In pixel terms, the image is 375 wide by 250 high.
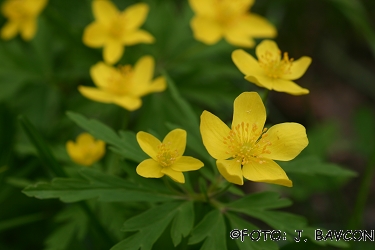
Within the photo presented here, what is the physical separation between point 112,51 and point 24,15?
2.00 feet

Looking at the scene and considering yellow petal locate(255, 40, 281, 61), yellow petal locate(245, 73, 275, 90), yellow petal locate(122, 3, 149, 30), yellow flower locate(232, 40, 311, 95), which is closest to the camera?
yellow petal locate(245, 73, 275, 90)

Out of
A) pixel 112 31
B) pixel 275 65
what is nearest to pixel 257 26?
pixel 112 31

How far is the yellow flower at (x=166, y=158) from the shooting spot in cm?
127

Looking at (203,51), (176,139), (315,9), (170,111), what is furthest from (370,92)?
(176,139)

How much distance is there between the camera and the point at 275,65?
1507mm

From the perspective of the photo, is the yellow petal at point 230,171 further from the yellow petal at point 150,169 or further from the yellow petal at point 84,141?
the yellow petal at point 84,141

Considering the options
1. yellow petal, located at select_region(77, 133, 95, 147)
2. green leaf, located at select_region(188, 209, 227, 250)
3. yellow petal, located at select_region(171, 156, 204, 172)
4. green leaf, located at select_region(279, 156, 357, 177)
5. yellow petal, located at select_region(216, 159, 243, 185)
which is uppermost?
yellow petal, located at select_region(216, 159, 243, 185)

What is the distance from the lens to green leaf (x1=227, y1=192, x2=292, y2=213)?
142 cm

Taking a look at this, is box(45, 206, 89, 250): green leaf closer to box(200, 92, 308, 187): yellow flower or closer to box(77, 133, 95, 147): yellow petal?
box(77, 133, 95, 147): yellow petal

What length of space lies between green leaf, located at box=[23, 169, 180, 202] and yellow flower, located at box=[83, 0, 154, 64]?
34.0 inches

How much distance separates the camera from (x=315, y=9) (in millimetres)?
3658

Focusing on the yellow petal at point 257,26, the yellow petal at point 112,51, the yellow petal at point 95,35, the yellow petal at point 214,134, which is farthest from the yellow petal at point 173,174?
the yellow petal at point 257,26

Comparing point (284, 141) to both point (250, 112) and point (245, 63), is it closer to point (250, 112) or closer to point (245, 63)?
point (250, 112)

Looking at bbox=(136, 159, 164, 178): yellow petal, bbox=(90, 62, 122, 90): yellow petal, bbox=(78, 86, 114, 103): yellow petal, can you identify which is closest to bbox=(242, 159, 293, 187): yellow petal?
bbox=(136, 159, 164, 178): yellow petal
